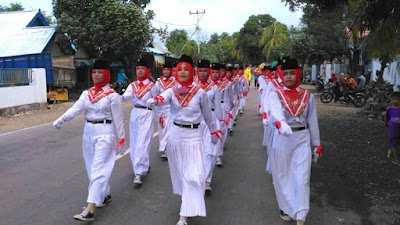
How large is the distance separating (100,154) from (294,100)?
2.36 meters

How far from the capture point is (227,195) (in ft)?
17.0

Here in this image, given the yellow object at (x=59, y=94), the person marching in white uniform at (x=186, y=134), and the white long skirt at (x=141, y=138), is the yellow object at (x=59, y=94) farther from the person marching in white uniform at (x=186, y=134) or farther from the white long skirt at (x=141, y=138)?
the person marching in white uniform at (x=186, y=134)

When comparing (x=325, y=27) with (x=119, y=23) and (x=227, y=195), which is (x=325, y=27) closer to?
(x=119, y=23)

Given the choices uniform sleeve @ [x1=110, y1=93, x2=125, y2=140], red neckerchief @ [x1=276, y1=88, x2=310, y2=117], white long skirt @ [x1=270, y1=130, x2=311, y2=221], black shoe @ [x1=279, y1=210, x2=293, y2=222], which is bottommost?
black shoe @ [x1=279, y1=210, x2=293, y2=222]

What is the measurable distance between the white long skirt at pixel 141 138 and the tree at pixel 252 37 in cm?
4919

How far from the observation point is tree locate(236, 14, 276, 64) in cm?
5472

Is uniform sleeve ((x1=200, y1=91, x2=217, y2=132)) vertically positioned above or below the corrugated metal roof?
below

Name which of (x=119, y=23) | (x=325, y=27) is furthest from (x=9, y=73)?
(x=325, y=27)

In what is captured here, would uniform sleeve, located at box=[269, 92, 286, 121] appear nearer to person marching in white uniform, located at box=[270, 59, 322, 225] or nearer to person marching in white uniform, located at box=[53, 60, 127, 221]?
person marching in white uniform, located at box=[270, 59, 322, 225]

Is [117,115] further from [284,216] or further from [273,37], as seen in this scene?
[273,37]

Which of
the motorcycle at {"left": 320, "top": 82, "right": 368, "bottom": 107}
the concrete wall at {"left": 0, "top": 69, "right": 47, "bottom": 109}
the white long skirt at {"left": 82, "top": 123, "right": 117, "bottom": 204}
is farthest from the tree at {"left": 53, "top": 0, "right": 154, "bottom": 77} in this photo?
the white long skirt at {"left": 82, "top": 123, "right": 117, "bottom": 204}

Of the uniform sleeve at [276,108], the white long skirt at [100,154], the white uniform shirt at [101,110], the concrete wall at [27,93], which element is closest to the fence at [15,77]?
the concrete wall at [27,93]

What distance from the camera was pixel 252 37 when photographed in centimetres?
5478

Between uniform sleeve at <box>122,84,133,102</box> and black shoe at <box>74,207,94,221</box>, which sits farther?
uniform sleeve at <box>122,84,133,102</box>
